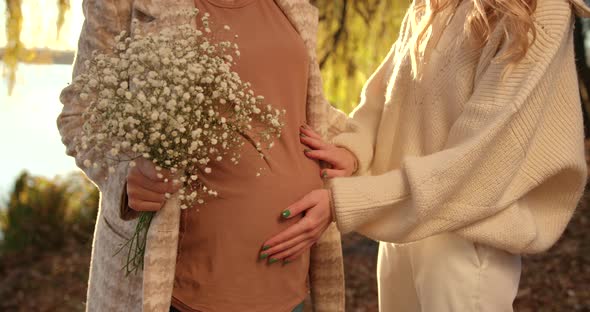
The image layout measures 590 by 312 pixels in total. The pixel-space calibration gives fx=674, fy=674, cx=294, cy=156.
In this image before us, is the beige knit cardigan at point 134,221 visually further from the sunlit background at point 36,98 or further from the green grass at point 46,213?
the green grass at point 46,213

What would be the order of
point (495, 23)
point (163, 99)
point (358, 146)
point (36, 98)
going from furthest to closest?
point (36, 98)
point (358, 146)
point (495, 23)
point (163, 99)

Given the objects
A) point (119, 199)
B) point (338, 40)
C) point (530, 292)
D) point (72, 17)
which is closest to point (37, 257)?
point (72, 17)

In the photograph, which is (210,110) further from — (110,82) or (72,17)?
(72,17)

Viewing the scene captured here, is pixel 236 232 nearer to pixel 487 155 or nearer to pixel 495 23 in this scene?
pixel 487 155

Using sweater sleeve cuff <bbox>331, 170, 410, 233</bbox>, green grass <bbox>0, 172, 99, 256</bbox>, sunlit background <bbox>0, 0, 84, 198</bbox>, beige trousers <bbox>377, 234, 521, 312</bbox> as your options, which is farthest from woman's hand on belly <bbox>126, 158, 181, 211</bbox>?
green grass <bbox>0, 172, 99, 256</bbox>

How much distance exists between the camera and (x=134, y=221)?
1.97m

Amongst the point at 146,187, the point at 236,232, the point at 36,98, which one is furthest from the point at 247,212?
the point at 36,98

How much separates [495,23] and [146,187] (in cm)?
106

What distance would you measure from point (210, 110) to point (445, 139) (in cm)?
80

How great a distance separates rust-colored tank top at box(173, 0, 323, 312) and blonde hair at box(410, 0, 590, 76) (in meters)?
0.42

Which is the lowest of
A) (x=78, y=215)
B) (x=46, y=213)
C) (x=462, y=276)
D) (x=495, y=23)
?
(x=78, y=215)

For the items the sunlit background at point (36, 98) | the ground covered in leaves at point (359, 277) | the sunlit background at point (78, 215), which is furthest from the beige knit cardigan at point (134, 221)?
the ground covered in leaves at point (359, 277)

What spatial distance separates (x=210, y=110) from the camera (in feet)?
5.05

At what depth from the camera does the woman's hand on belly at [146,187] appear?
1737mm
